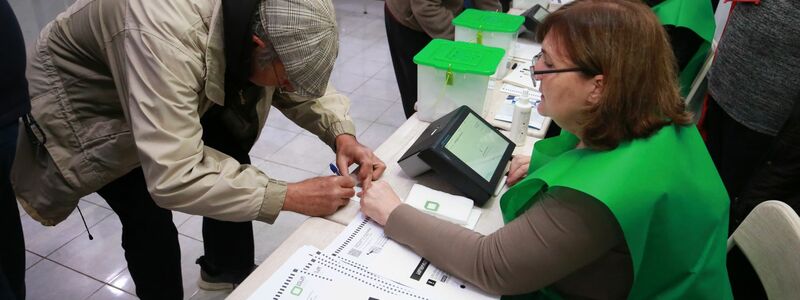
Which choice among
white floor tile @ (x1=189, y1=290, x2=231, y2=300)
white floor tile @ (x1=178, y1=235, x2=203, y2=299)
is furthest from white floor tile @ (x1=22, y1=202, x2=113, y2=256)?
white floor tile @ (x1=189, y1=290, x2=231, y2=300)

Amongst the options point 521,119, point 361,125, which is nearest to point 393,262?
point 521,119

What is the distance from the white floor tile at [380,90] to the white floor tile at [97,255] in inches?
76.9

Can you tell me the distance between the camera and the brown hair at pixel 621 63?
86 cm

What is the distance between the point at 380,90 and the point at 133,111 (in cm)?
280

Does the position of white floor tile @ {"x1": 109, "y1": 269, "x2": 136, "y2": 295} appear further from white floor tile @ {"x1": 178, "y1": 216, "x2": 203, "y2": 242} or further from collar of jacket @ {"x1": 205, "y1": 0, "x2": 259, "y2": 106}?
collar of jacket @ {"x1": 205, "y1": 0, "x2": 259, "y2": 106}

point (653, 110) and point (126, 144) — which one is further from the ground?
point (653, 110)

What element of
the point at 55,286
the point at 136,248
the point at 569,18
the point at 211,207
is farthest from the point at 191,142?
the point at 55,286

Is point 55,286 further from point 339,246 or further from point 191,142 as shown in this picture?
point 339,246

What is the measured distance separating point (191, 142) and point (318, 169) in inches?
66.8

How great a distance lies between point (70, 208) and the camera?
4.15ft

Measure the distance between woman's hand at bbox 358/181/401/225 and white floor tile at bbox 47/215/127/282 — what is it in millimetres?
1418

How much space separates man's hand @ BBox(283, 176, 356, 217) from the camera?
3.79ft

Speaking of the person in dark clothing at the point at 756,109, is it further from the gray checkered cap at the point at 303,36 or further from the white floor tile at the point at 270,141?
the white floor tile at the point at 270,141

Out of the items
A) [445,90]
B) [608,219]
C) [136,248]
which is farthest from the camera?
[445,90]
